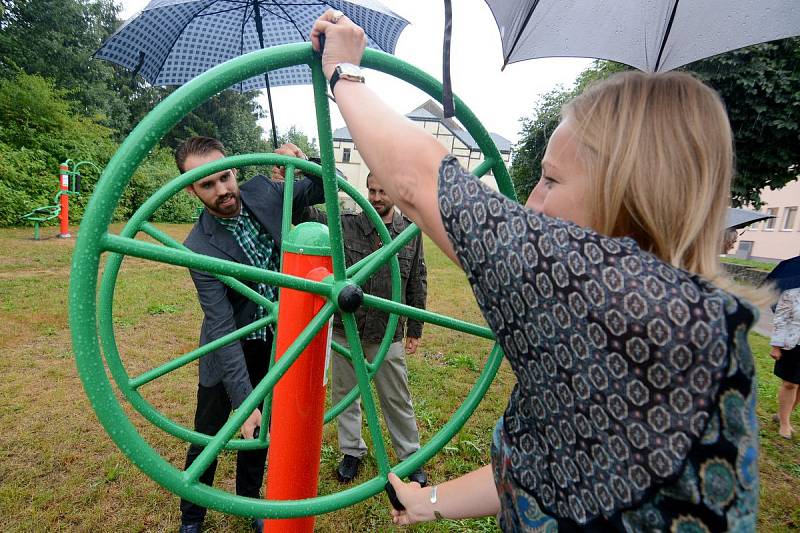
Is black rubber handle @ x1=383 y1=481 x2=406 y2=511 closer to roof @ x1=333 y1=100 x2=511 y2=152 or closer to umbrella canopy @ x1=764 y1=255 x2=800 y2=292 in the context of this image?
umbrella canopy @ x1=764 y1=255 x2=800 y2=292

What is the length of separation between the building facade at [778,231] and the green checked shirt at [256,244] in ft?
76.8

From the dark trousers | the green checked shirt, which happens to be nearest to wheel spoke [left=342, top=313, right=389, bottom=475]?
the green checked shirt

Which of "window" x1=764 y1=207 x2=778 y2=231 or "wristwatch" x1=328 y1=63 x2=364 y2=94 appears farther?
"window" x1=764 y1=207 x2=778 y2=231

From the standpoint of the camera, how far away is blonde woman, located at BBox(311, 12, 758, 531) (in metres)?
0.60

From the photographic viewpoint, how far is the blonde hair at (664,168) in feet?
2.31

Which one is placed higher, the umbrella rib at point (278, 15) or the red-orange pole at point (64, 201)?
the umbrella rib at point (278, 15)

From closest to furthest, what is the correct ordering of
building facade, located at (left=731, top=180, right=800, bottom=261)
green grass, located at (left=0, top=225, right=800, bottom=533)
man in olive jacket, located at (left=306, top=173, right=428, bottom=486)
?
green grass, located at (left=0, top=225, right=800, bottom=533), man in olive jacket, located at (left=306, top=173, right=428, bottom=486), building facade, located at (left=731, top=180, right=800, bottom=261)

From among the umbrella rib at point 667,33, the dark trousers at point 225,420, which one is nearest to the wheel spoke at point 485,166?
the umbrella rib at point 667,33

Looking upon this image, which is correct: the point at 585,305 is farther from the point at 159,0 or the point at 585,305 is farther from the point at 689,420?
the point at 159,0

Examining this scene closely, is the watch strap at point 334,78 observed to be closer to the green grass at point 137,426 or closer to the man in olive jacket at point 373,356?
the man in olive jacket at point 373,356

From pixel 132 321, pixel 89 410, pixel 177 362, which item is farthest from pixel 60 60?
pixel 177 362

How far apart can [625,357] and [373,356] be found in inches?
93.0

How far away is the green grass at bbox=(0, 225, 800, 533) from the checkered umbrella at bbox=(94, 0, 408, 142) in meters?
2.26

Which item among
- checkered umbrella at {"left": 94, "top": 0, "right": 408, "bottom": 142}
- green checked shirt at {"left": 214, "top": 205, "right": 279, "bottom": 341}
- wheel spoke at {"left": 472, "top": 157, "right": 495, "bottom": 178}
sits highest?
checkered umbrella at {"left": 94, "top": 0, "right": 408, "bottom": 142}
